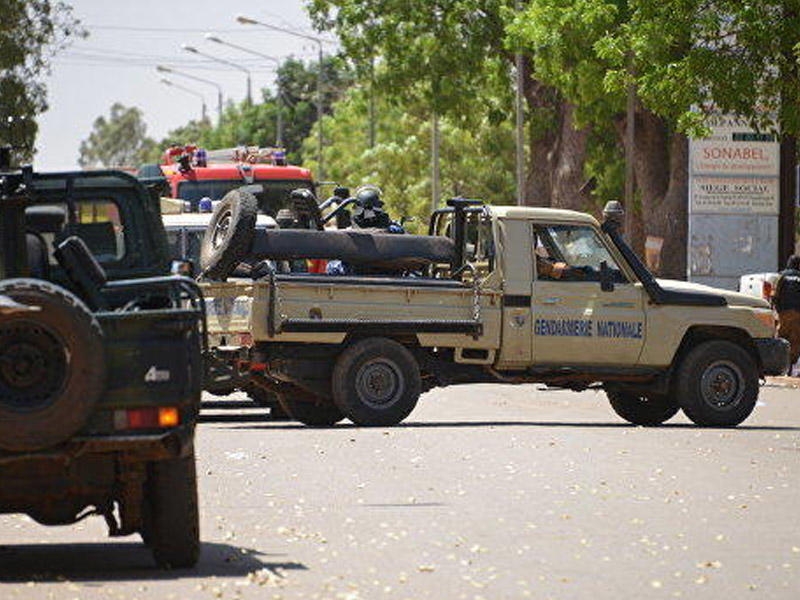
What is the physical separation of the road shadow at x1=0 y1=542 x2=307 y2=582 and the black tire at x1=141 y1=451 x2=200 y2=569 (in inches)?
3.5

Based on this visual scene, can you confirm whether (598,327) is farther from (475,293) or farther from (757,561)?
(757,561)

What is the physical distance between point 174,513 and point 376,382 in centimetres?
1096

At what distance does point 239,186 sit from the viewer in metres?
36.1

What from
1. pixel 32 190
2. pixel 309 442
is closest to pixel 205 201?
pixel 309 442

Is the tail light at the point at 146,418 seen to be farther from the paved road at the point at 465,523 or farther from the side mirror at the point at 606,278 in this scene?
the side mirror at the point at 606,278

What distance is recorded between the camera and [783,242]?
4081 centimetres

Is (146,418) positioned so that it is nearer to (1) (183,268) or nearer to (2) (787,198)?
(1) (183,268)

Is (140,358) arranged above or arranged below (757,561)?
above

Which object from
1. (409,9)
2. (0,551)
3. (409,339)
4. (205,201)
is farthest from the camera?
(409,9)

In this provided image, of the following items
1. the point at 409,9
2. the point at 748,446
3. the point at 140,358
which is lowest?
the point at 748,446

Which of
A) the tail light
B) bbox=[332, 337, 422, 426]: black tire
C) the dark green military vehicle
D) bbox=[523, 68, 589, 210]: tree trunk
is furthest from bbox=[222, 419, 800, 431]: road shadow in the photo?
bbox=[523, 68, 589, 210]: tree trunk

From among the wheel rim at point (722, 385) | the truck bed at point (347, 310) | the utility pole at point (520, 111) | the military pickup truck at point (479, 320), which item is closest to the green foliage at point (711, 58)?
the military pickup truck at point (479, 320)

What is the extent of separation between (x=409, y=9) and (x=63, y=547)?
1646 inches

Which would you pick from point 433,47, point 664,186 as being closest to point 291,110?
point 433,47
